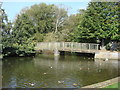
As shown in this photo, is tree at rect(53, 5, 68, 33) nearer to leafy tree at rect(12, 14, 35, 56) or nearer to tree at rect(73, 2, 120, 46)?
tree at rect(73, 2, 120, 46)

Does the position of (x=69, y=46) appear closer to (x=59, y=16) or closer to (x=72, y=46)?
(x=72, y=46)

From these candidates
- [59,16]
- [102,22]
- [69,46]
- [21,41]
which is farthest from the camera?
[59,16]

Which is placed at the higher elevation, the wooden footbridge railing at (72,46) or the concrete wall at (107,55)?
the wooden footbridge railing at (72,46)

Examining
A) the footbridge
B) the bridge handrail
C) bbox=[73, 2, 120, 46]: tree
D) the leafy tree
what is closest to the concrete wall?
the footbridge

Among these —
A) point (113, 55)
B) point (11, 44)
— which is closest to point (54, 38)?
point (11, 44)

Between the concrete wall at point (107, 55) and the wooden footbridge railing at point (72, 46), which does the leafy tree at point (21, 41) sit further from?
the concrete wall at point (107, 55)

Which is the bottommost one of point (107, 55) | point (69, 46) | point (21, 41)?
point (107, 55)

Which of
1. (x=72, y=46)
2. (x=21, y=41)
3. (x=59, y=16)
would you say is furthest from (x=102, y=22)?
(x=59, y=16)

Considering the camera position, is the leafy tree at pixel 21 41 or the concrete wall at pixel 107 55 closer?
the concrete wall at pixel 107 55

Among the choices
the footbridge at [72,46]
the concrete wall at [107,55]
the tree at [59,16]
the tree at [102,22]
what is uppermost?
the tree at [59,16]

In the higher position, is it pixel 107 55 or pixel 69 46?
pixel 69 46

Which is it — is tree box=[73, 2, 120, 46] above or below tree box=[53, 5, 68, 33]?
below

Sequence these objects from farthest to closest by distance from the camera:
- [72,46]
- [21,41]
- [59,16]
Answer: [59,16] < [72,46] < [21,41]

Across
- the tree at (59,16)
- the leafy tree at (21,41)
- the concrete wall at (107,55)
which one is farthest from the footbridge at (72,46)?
the tree at (59,16)
